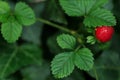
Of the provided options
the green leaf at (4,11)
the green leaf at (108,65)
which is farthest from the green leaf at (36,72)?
the green leaf at (4,11)

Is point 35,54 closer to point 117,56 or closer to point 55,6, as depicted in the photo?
point 55,6

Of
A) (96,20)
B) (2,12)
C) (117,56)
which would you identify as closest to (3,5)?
(2,12)

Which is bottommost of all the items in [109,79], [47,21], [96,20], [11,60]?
[109,79]

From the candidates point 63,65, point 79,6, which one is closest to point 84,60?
point 63,65

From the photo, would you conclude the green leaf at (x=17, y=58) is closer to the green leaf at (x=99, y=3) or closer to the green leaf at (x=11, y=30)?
the green leaf at (x=11, y=30)

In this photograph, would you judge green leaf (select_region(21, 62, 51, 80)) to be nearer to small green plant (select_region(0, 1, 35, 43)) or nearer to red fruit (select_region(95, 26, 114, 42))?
small green plant (select_region(0, 1, 35, 43))

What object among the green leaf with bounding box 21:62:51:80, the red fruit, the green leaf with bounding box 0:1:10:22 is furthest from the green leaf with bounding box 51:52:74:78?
the green leaf with bounding box 21:62:51:80

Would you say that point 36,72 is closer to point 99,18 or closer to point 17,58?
point 17,58
